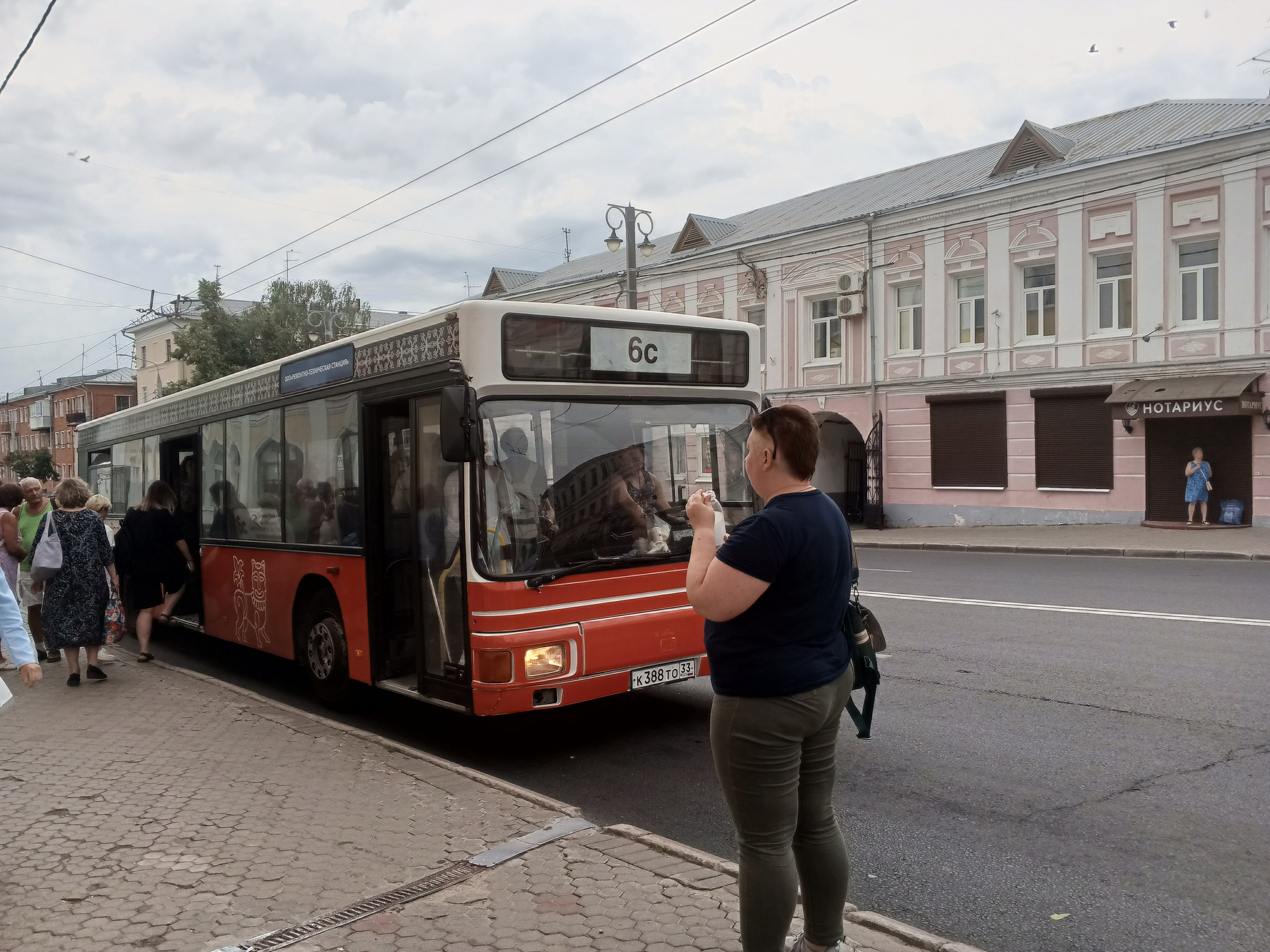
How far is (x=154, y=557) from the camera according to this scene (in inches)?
398

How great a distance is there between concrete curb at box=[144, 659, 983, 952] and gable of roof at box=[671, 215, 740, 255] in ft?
91.4

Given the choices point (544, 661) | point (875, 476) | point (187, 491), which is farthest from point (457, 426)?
point (875, 476)

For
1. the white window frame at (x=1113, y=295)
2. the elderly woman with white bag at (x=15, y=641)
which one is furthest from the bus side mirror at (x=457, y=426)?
the white window frame at (x=1113, y=295)

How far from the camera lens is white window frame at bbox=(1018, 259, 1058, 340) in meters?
25.0

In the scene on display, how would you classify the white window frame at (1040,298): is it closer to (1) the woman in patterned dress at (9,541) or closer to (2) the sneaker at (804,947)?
(1) the woman in patterned dress at (9,541)

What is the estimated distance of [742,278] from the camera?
32.2 metres

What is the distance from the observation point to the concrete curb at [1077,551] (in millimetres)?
17875

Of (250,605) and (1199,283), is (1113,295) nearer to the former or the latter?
(1199,283)

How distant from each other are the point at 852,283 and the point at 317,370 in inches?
900

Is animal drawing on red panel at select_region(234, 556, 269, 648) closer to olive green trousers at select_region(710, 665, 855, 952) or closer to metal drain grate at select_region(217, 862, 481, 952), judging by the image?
metal drain grate at select_region(217, 862, 481, 952)

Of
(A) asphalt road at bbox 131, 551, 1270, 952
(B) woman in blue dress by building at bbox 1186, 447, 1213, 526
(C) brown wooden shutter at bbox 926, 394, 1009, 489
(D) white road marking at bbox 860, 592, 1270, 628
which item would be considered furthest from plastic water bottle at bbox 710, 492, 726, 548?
(C) brown wooden shutter at bbox 926, 394, 1009, 489

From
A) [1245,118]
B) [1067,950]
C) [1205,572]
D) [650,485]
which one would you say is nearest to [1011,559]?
[1205,572]

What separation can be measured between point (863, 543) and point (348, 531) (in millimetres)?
18270

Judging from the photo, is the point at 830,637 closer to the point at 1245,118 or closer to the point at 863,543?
the point at 863,543
